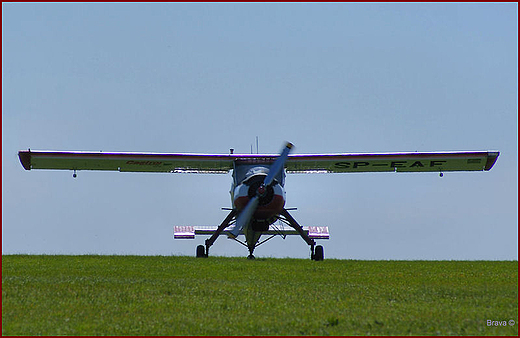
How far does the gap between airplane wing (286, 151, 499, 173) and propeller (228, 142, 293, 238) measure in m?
3.12

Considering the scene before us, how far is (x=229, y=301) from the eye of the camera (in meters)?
12.1

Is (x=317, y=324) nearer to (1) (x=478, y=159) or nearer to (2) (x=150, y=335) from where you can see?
(2) (x=150, y=335)

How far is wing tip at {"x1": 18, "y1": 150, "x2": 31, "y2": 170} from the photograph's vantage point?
26.3 m

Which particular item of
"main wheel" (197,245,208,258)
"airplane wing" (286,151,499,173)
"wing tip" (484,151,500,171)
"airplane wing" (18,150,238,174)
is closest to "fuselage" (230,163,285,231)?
"airplane wing" (18,150,238,174)

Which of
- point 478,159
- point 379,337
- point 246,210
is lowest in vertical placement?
point 379,337

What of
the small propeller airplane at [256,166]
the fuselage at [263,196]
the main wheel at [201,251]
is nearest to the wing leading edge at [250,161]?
the small propeller airplane at [256,166]

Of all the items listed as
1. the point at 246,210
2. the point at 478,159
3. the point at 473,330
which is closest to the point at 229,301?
the point at 473,330

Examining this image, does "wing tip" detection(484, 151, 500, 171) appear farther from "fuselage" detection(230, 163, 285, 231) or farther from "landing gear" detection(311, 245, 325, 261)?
"fuselage" detection(230, 163, 285, 231)

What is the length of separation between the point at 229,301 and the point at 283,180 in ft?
45.0

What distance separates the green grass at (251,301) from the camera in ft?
31.6

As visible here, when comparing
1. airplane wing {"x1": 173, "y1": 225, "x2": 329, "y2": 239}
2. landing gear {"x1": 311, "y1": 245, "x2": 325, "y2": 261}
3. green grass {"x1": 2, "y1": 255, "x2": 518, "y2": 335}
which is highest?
airplane wing {"x1": 173, "y1": 225, "x2": 329, "y2": 239}

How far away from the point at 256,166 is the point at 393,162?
18.5ft

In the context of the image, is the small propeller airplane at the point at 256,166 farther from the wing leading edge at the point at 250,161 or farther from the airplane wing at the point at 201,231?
the airplane wing at the point at 201,231

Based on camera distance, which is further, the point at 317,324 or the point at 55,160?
the point at 55,160
